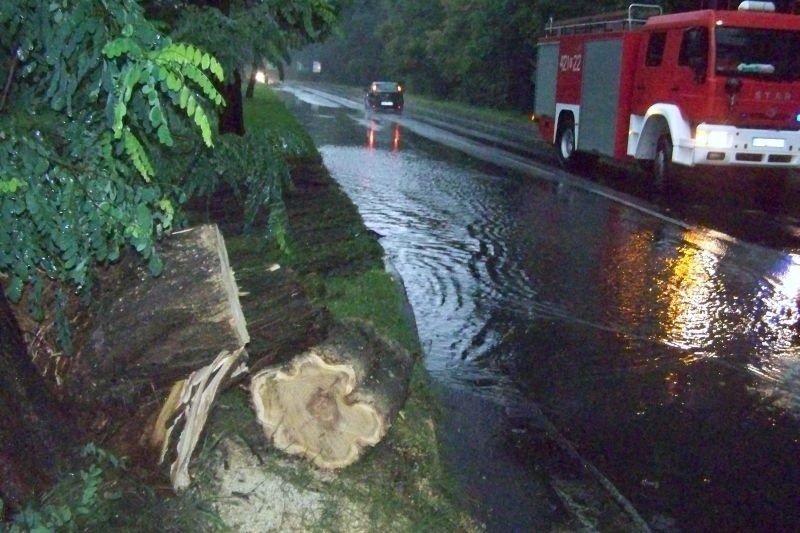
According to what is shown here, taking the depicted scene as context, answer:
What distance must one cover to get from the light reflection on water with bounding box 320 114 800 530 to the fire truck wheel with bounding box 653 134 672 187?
2.70 meters

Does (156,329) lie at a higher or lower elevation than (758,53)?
lower

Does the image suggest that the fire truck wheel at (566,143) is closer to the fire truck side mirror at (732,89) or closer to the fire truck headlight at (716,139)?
the fire truck headlight at (716,139)

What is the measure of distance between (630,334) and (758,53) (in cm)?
897

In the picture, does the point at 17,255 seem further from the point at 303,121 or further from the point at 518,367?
the point at 303,121

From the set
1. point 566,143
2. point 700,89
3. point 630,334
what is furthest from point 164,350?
point 566,143

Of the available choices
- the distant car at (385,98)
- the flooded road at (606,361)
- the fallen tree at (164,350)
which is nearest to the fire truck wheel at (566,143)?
the flooded road at (606,361)

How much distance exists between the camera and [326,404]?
4.11m

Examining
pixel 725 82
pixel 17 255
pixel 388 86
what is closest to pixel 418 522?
pixel 17 255

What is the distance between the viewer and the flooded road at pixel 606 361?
4.66 meters

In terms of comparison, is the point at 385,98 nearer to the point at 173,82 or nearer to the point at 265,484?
the point at 265,484

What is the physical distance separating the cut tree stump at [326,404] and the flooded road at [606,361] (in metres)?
0.71

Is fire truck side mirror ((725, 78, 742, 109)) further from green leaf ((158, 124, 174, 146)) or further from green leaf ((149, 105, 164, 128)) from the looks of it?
green leaf ((149, 105, 164, 128))

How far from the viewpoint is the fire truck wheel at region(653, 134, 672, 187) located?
1513 centimetres

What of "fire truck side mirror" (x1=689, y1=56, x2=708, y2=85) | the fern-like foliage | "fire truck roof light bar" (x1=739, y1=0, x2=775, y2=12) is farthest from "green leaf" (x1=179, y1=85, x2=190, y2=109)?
"fire truck roof light bar" (x1=739, y1=0, x2=775, y2=12)
